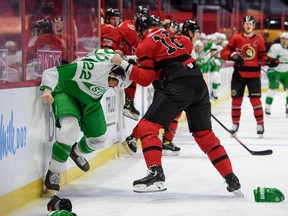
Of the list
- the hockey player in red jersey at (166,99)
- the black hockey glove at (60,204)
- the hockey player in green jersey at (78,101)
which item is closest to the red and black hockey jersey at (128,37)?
the hockey player in green jersey at (78,101)

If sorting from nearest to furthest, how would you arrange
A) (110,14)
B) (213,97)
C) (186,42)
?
(186,42) → (110,14) → (213,97)

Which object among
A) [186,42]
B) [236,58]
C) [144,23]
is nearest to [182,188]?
[144,23]

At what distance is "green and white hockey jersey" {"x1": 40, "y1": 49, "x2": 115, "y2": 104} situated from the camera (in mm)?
4254

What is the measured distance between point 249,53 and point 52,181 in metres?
3.81

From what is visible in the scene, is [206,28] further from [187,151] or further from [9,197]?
[9,197]

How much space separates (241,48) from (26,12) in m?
3.63

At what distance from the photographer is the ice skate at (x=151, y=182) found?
3.85m

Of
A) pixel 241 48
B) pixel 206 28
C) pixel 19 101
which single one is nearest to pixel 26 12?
pixel 19 101

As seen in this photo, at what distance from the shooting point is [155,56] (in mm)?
3992

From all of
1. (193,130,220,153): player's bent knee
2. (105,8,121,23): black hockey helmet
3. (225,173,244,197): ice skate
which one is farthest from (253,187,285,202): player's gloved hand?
(105,8,121,23): black hockey helmet

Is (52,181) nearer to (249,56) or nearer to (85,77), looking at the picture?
(85,77)

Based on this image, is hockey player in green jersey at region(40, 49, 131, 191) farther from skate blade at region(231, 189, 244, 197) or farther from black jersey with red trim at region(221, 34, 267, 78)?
black jersey with red trim at region(221, 34, 267, 78)

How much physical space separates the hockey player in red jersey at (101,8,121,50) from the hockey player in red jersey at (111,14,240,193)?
2.12 meters

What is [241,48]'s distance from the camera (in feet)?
24.2
